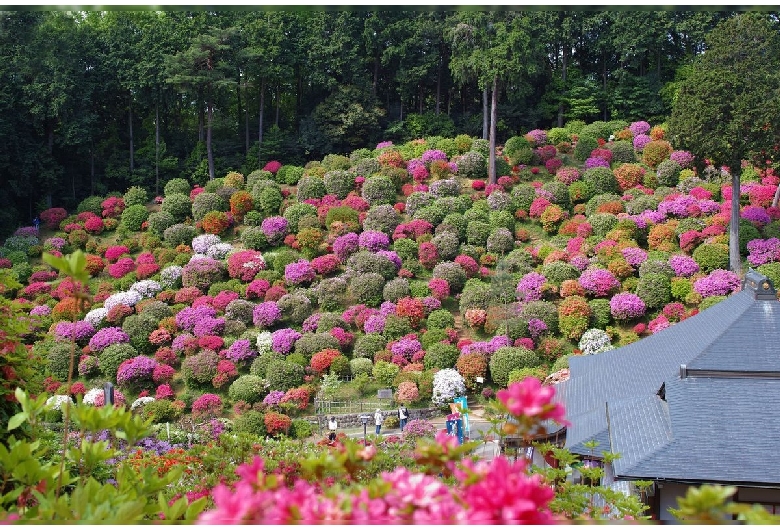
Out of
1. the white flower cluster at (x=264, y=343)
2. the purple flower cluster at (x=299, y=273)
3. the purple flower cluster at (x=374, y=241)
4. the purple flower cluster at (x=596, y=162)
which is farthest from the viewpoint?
the purple flower cluster at (x=596, y=162)

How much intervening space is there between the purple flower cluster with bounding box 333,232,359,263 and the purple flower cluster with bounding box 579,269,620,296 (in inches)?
275

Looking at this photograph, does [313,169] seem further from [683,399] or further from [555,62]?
[683,399]

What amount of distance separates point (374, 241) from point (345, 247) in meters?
0.91

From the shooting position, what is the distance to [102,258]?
25000 mm

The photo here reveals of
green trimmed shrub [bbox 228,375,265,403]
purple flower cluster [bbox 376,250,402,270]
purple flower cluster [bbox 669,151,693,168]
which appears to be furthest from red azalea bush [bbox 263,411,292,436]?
purple flower cluster [bbox 669,151,693,168]

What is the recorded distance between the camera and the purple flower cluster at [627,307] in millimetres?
19516

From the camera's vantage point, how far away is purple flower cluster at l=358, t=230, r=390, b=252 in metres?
23.3

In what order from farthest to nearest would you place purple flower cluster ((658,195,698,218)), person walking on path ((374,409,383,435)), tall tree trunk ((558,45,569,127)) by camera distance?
1. tall tree trunk ((558,45,569,127))
2. purple flower cluster ((658,195,698,218))
3. person walking on path ((374,409,383,435))

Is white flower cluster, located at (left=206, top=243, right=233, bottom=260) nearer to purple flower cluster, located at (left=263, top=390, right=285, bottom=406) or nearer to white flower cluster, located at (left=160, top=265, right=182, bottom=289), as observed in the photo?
white flower cluster, located at (left=160, top=265, right=182, bottom=289)

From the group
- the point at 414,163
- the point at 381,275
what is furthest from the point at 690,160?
the point at 381,275

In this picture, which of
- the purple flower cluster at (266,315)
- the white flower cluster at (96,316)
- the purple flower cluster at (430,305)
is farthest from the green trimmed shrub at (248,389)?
the white flower cluster at (96,316)

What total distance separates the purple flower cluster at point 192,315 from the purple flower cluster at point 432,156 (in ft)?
35.1

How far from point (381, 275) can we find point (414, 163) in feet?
23.9

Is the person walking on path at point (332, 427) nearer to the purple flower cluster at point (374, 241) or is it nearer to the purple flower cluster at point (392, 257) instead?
the purple flower cluster at point (392, 257)
